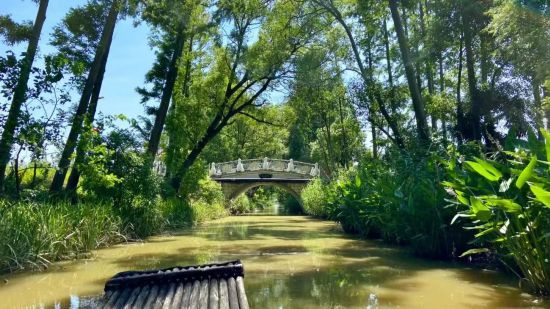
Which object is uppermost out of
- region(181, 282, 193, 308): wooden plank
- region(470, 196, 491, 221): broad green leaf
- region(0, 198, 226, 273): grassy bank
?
region(470, 196, 491, 221): broad green leaf

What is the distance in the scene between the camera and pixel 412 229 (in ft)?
23.0

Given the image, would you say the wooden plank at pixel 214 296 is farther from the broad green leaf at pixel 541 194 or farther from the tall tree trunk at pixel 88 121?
the tall tree trunk at pixel 88 121

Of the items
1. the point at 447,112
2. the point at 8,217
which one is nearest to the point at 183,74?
the point at 447,112

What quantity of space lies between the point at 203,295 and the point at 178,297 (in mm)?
171

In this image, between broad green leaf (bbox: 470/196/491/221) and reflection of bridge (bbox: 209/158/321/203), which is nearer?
broad green leaf (bbox: 470/196/491/221)

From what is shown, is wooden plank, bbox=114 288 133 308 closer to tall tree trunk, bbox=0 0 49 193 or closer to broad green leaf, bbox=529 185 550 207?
broad green leaf, bbox=529 185 550 207

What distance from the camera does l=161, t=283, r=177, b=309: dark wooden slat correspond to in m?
2.96

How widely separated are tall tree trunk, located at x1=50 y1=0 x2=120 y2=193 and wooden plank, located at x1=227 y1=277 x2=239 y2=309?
6.12 m

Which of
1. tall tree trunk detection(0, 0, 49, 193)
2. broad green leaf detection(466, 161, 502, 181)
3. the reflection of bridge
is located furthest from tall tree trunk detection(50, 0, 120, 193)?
the reflection of bridge

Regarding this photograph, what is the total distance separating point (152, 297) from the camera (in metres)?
3.19

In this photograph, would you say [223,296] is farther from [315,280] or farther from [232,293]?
[315,280]

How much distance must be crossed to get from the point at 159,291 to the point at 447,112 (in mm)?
15764

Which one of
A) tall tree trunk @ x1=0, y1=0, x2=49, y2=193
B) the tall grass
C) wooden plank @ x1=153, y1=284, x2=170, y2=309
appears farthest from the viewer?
tall tree trunk @ x1=0, y1=0, x2=49, y2=193

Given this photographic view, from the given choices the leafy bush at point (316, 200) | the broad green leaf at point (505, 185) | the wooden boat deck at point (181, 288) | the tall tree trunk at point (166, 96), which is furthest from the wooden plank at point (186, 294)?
the leafy bush at point (316, 200)
